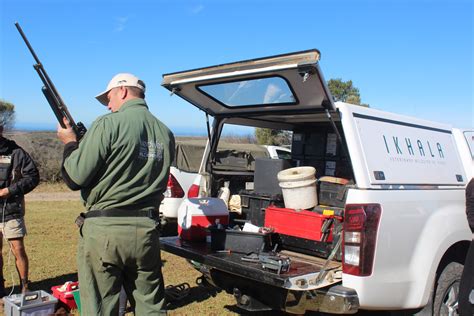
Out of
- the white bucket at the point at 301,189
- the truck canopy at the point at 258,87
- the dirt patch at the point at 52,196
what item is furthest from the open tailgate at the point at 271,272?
the dirt patch at the point at 52,196

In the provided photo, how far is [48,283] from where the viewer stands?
529 cm

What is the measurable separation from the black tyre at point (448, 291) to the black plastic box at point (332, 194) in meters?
1.01

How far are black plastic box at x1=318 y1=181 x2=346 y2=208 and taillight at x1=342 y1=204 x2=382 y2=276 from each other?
90 cm

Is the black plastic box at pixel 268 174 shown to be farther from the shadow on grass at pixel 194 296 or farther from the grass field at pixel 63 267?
the shadow on grass at pixel 194 296

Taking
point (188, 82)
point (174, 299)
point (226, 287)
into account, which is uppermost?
point (188, 82)

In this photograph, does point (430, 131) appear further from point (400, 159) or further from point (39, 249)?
point (39, 249)

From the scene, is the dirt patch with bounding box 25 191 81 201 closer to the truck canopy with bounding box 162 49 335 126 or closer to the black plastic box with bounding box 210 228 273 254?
the truck canopy with bounding box 162 49 335 126

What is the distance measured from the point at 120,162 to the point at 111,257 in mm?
605

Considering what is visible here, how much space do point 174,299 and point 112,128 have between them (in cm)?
268

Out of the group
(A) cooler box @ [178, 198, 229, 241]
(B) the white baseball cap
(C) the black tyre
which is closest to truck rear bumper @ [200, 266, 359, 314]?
(A) cooler box @ [178, 198, 229, 241]

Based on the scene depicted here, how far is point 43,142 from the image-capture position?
16328 millimetres

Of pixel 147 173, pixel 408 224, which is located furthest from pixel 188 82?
pixel 408 224

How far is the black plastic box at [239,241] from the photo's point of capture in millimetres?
3707

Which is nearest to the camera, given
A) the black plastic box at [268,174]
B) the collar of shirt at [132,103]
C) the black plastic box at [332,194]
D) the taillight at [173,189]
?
the collar of shirt at [132,103]
